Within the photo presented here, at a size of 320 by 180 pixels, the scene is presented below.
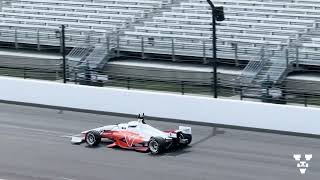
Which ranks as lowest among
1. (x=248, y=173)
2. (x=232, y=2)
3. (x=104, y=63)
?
(x=248, y=173)

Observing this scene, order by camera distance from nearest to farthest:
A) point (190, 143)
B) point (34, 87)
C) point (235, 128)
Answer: point (190, 143)
point (235, 128)
point (34, 87)

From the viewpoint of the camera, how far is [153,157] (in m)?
24.2

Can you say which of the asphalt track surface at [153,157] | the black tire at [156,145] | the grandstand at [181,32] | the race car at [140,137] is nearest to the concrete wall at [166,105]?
the asphalt track surface at [153,157]

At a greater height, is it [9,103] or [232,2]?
[232,2]

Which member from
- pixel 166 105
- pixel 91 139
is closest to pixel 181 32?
pixel 166 105

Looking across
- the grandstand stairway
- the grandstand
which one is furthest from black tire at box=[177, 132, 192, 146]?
the grandstand stairway

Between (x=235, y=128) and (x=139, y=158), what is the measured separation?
511cm

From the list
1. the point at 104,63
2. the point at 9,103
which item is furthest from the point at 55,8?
the point at 9,103

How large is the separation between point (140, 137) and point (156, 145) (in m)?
0.79

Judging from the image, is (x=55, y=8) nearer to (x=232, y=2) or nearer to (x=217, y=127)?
(x=232, y=2)

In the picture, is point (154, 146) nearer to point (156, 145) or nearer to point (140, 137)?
point (156, 145)

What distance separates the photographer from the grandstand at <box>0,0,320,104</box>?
111ft

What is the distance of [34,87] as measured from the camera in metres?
33.2

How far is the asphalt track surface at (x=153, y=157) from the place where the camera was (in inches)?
871
